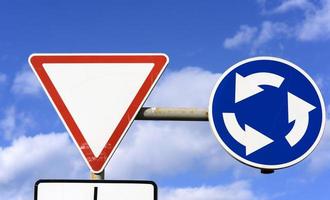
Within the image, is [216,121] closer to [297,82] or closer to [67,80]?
[297,82]

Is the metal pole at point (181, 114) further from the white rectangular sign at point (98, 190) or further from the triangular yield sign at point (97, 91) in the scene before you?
the white rectangular sign at point (98, 190)

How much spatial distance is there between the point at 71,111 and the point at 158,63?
52 centimetres

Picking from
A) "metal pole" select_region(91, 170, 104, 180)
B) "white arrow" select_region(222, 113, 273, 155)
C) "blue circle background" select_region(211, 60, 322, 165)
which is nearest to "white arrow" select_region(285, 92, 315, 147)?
"blue circle background" select_region(211, 60, 322, 165)

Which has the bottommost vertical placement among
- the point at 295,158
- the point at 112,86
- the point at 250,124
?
the point at 295,158

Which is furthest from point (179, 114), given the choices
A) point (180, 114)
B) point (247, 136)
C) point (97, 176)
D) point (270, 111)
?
point (97, 176)

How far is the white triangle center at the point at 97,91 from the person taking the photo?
8.75 ft

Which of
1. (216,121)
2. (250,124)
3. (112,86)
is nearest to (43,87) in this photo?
(112,86)

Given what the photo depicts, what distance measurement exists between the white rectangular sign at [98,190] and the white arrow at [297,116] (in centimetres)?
86

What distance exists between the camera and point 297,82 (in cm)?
301

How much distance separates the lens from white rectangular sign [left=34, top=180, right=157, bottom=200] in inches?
95.7

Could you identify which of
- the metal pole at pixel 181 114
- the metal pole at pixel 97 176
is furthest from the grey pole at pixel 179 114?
the metal pole at pixel 97 176

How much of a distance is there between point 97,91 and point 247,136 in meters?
0.83

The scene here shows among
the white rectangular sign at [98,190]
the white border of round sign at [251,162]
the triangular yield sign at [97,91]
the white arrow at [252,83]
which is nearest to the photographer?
the white rectangular sign at [98,190]

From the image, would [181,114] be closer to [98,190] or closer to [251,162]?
[251,162]
